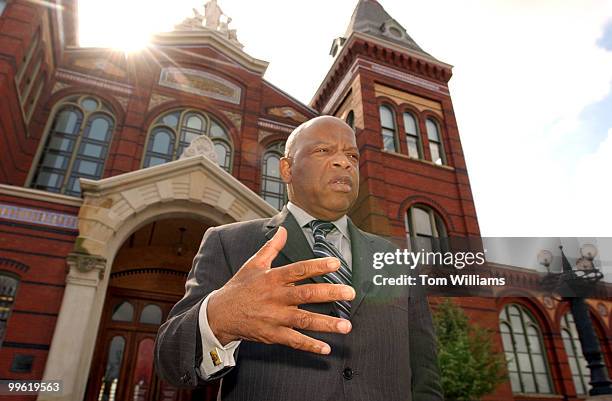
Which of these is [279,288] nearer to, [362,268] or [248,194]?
[362,268]

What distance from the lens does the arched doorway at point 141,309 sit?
8961 millimetres

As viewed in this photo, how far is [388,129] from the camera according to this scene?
42.4 ft

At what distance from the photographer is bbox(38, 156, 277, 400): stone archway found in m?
6.99

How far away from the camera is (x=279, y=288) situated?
1150mm

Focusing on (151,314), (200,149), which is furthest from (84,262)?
(200,149)

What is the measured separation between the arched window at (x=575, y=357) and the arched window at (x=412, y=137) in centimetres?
758

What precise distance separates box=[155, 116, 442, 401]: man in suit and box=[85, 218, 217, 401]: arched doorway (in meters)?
7.83

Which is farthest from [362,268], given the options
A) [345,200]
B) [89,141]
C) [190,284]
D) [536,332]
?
[536,332]

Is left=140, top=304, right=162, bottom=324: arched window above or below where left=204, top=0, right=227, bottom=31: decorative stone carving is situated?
below

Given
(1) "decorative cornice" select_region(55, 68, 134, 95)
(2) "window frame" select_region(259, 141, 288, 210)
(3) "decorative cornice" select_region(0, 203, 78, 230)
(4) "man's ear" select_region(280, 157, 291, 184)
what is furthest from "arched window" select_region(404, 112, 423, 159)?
(4) "man's ear" select_region(280, 157, 291, 184)

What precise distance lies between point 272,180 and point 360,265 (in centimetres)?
1094

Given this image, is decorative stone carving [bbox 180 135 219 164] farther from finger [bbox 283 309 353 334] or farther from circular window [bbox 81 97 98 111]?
finger [bbox 283 309 353 334]

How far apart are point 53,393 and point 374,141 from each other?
32.2ft

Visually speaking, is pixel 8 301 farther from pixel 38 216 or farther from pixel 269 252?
pixel 269 252
